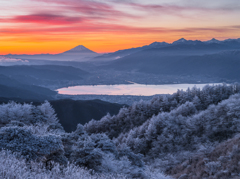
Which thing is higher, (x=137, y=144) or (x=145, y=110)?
(x=145, y=110)

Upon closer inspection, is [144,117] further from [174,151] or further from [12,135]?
[12,135]

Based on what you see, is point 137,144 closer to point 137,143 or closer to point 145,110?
point 137,143

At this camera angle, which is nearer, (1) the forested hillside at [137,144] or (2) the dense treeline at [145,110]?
(1) the forested hillside at [137,144]

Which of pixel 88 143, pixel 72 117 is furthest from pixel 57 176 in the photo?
pixel 72 117

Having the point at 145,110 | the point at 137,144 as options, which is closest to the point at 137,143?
the point at 137,144

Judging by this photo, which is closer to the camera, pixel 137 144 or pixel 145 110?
pixel 137 144

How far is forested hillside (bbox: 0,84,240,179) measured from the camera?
1315 centimetres

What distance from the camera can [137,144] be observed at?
29.8m

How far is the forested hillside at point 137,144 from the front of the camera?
1315 cm

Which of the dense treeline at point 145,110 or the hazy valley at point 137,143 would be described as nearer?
the hazy valley at point 137,143

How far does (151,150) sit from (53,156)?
1729 centimetres

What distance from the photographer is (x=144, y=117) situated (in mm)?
48000

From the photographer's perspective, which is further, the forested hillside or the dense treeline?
the dense treeline

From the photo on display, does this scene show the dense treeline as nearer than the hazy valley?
No
